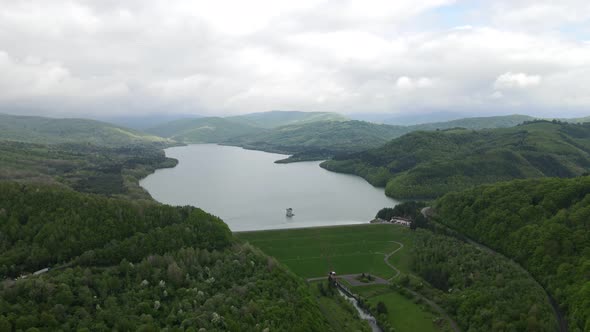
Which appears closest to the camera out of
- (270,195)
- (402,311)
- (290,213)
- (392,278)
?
(402,311)

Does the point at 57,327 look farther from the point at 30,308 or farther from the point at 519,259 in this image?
the point at 519,259

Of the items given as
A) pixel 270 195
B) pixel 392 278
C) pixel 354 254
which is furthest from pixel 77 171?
pixel 392 278

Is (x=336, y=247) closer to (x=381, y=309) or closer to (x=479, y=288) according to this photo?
(x=381, y=309)

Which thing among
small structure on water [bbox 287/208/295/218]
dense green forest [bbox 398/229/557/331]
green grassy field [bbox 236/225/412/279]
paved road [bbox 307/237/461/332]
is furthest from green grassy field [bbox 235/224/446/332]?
small structure on water [bbox 287/208/295/218]

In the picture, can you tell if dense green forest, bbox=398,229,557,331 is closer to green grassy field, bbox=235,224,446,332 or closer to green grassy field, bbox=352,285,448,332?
green grassy field, bbox=352,285,448,332

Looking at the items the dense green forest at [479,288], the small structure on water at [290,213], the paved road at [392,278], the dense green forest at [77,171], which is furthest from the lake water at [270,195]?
the dense green forest at [479,288]

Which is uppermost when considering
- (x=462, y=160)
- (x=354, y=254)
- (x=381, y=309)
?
(x=462, y=160)

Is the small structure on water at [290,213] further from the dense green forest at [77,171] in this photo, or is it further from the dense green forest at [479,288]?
the dense green forest at [77,171]
